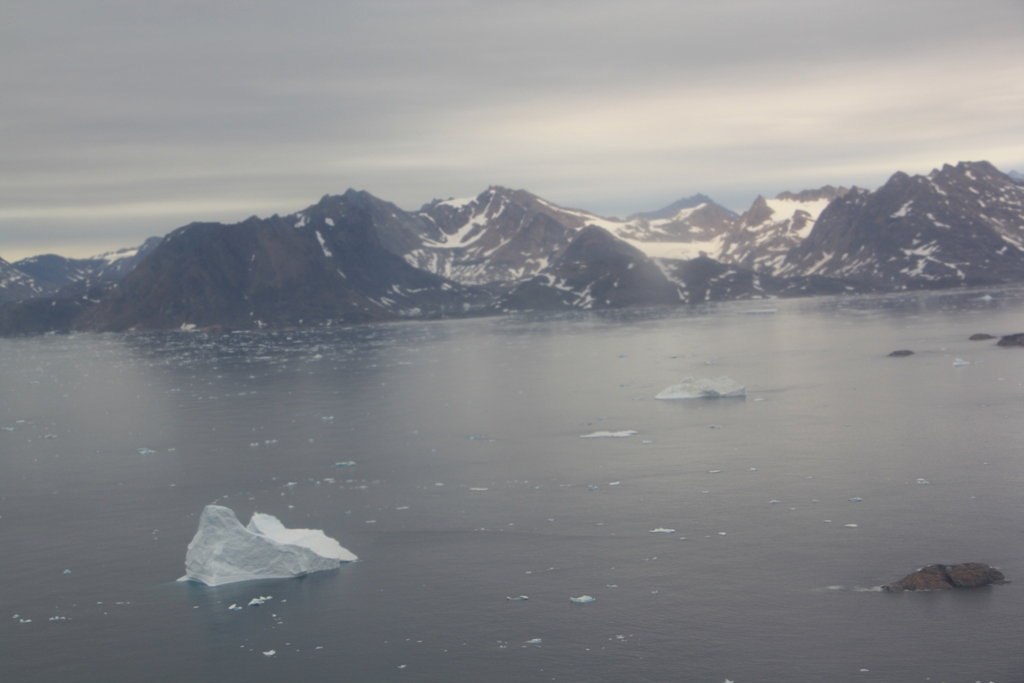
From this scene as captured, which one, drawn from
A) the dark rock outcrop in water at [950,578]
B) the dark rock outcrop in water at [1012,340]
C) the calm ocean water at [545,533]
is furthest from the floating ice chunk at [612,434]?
the dark rock outcrop in water at [1012,340]

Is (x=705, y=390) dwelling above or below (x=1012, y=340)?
below

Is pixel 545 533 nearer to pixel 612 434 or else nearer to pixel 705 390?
pixel 612 434

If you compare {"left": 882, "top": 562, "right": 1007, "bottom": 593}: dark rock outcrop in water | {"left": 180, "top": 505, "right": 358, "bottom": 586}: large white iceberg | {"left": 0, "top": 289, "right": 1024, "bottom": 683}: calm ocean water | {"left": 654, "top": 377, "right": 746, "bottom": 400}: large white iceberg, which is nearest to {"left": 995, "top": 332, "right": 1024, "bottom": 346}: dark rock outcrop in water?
{"left": 0, "top": 289, "right": 1024, "bottom": 683}: calm ocean water

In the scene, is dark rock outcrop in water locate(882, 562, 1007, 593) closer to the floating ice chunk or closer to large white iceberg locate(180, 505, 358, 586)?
large white iceberg locate(180, 505, 358, 586)

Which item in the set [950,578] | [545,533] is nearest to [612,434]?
[545,533]

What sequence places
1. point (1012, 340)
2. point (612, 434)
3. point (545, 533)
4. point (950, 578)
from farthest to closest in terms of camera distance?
point (1012, 340) → point (612, 434) → point (545, 533) → point (950, 578)

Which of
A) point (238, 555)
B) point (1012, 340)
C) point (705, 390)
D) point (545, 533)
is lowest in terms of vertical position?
point (545, 533)

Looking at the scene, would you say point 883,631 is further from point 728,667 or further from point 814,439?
point 814,439
